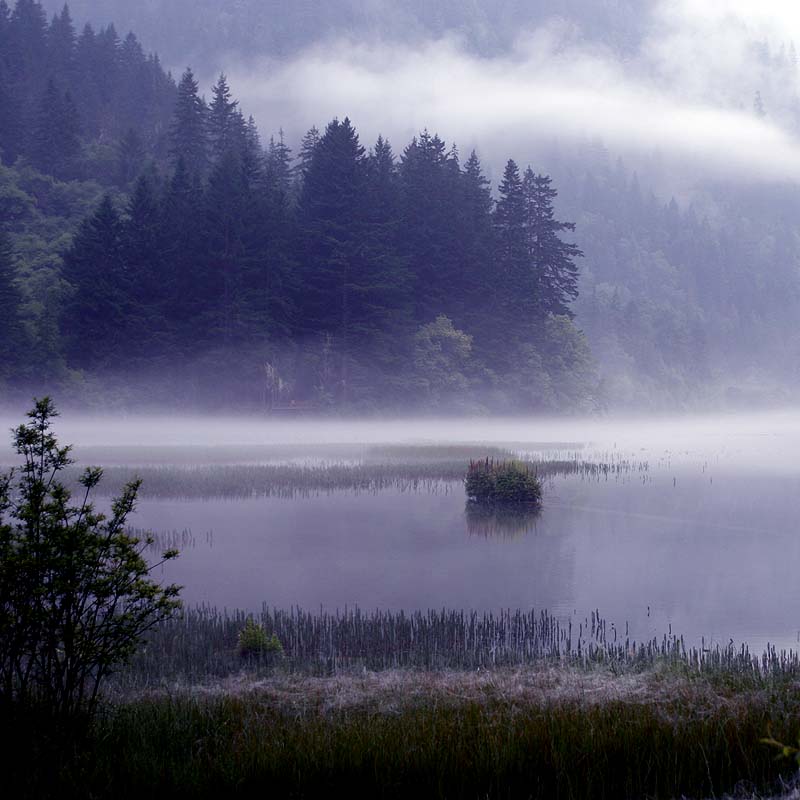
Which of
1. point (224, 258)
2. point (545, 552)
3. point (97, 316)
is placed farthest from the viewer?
point (224, 258)

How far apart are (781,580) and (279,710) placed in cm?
1497

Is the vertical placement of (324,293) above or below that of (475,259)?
below

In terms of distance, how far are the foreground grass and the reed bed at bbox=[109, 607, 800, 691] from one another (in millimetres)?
2153

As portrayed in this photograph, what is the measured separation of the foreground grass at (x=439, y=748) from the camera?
8461 mm

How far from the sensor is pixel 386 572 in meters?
22.6

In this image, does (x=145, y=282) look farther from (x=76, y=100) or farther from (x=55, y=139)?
(x=76, y=100)

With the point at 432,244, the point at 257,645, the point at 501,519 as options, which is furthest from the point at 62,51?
the point at 257,645

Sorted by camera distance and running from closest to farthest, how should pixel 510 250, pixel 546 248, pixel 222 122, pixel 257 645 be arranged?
pixel 257 645 < pixel 510 250 < pixel 546 248 < pixel 222 122

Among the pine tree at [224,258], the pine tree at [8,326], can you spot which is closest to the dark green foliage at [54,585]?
the pine tree at [8,326]

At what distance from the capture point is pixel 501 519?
30938mm

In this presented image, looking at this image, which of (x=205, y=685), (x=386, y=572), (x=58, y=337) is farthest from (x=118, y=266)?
(x=205, y=685)

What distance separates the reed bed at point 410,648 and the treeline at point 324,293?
208 feet

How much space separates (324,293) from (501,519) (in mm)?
55897

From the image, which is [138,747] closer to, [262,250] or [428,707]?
[428,707]
